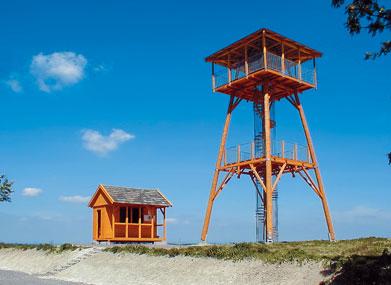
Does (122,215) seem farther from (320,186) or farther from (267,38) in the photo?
(267,38)

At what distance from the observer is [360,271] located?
16438mm

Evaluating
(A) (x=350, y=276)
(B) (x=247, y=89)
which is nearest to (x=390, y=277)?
(A) (x=350, y=276)

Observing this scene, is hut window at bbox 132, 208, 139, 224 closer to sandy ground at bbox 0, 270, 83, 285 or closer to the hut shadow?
sandy ground at bbox 0, 270, 83, 285

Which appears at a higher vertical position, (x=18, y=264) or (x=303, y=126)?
(x=303, y=126)

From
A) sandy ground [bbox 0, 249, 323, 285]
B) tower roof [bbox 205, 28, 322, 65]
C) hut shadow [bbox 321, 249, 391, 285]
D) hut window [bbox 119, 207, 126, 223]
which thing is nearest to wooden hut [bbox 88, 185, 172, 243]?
hut window [bbox 119, 207, 126, 223]

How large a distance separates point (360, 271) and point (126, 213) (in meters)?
25.5

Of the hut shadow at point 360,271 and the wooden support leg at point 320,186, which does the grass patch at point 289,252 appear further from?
the wooden support leg at point 320,186

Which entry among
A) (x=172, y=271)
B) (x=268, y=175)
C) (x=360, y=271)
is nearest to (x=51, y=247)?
(x=172, y=271)

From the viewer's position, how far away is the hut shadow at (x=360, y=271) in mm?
15875

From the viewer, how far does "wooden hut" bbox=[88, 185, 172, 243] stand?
39.3 meters

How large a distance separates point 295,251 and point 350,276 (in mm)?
5592

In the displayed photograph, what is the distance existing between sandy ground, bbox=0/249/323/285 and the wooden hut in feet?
20.1

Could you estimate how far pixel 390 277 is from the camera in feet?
50.9

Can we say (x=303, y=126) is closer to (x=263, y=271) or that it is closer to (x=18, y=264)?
(x=263, y=271)
